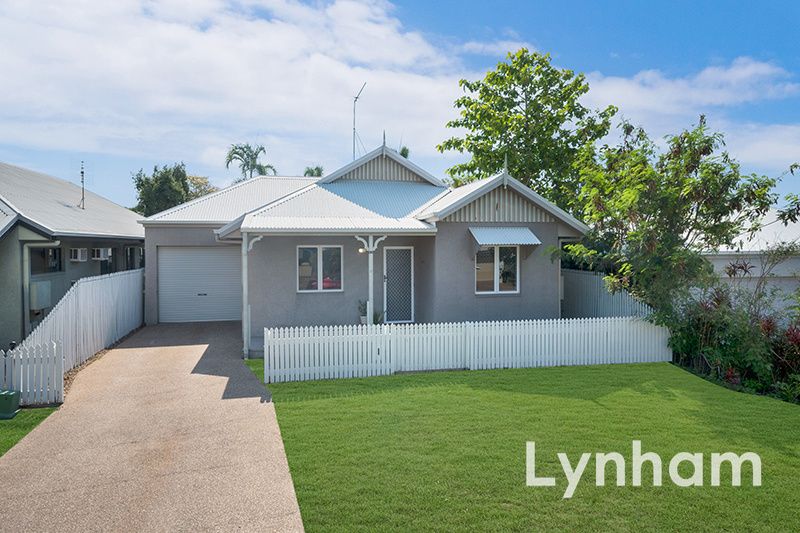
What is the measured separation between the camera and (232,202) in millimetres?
20297

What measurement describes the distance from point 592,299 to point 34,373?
1480cm

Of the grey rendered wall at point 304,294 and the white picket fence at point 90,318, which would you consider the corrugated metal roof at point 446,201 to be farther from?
the white picket fence at point 90,318

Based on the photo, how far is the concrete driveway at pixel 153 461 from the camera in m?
5.28

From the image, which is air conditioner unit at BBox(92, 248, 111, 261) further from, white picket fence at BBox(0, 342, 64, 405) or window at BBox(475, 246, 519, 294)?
window at BBox(475, 246, 519, 294)

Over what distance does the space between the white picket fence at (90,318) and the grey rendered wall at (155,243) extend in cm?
50

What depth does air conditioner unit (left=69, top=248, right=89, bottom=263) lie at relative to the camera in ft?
54.0

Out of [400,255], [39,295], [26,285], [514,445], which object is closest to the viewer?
[514,445]

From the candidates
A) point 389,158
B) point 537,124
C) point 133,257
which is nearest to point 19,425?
point 389,158


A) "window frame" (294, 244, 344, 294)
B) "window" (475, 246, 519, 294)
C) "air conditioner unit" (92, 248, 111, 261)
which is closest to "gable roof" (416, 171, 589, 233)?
"window" (475, 246, 519, 294)

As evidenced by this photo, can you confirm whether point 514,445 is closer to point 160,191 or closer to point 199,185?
point 160,191

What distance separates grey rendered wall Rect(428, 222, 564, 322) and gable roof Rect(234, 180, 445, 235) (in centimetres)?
98

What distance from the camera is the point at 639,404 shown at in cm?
906

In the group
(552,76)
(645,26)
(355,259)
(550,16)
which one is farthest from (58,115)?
(552,76)

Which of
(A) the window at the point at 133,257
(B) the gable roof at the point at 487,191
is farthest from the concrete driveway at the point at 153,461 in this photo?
(A) the window at the point at 133,257
